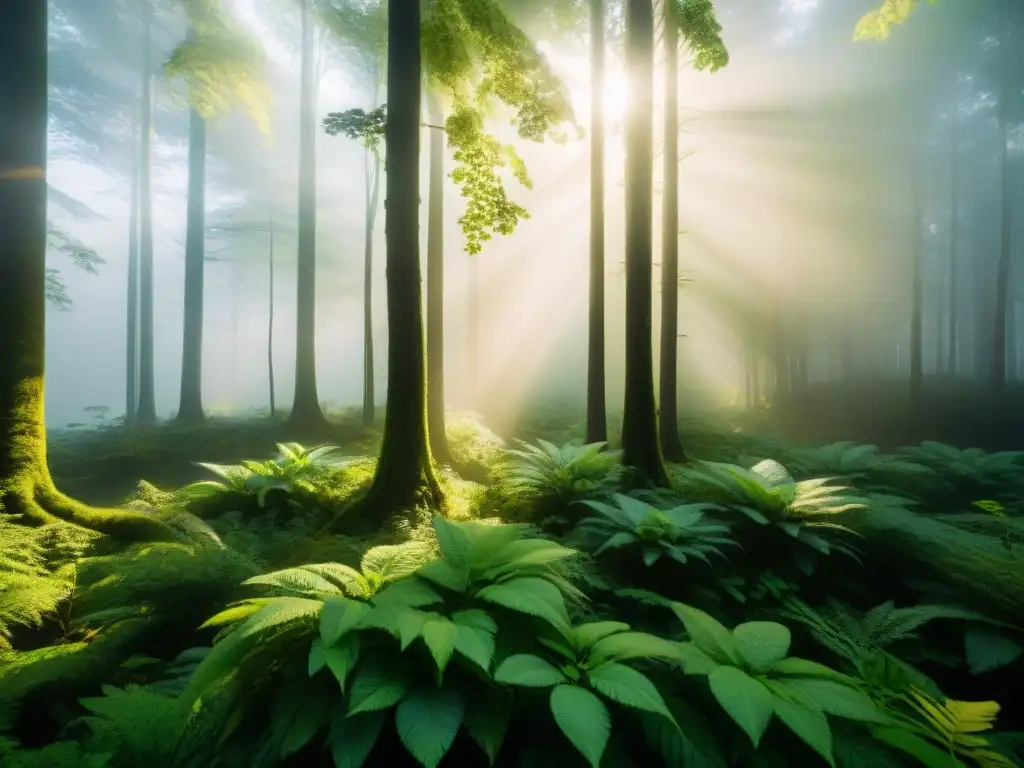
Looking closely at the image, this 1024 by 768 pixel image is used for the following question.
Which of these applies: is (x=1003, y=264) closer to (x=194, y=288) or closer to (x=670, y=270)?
(x=670, y=270)

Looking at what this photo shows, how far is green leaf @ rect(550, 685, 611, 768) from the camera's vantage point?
148cm

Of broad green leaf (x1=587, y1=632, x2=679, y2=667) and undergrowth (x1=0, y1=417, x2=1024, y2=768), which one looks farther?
broad green leaf (x1=587, y1=632, x2=679, y2=667)

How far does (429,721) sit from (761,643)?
60.9 inches

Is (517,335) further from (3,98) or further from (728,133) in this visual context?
(3,98)

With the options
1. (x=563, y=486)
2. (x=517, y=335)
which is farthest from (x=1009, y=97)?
(x=517, y=335)

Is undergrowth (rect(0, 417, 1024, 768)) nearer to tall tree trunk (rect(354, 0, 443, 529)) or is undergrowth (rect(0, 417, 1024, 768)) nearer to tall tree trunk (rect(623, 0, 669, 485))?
tall tree trunk (rect(354, 0, 443, 529))

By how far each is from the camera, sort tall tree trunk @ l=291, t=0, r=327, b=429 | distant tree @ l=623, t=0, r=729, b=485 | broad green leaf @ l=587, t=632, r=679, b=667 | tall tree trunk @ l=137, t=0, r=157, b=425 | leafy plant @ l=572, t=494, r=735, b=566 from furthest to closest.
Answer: tall tree trunk @ l=137, t=0, r=157, b=425 → tall tree trunk @ l=291, t=0, r=327, b=429 → distant tree @ l=623, t=0, r=729, b=485 → leafy plant @ l=572, t=494, r=735, b=566 → broad green leaf @ l=587, t=632, r=679, b=667

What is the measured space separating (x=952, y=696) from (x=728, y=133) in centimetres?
2326

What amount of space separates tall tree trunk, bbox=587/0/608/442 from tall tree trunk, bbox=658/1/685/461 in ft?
4.43

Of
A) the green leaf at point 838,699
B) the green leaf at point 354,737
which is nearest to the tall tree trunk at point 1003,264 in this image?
the green leaf at point 838,699

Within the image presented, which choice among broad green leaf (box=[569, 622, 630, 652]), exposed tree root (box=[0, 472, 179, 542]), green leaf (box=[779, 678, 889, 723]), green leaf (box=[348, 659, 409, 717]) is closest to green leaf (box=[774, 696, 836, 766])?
green leaf (box=[779, 678, 889, 723])

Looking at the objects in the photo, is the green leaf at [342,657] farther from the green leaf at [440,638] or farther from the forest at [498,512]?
the green leaf at [440,638]

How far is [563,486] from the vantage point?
5633mm

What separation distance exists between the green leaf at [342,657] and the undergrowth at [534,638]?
1 cm
